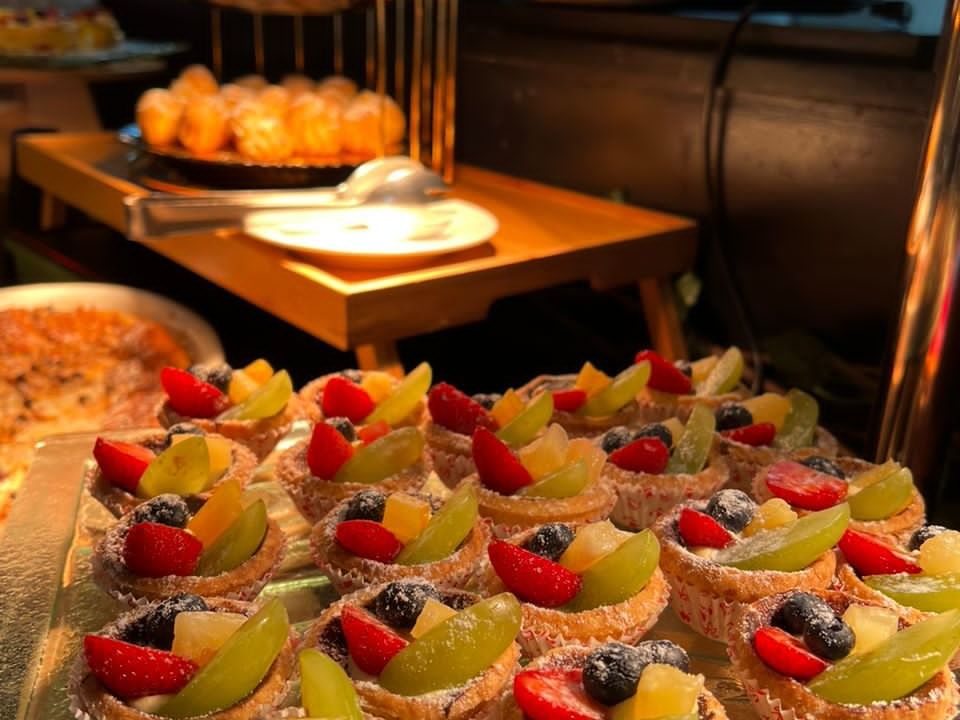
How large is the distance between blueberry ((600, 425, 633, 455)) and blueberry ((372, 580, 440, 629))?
580 mm

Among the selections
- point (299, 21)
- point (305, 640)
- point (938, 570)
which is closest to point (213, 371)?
point (305, 640)

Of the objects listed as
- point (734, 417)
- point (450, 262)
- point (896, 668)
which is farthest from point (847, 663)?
point (450, 262)

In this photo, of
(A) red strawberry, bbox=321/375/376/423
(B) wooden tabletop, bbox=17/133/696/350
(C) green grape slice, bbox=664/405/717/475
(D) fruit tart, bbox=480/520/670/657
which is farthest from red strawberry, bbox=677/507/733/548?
(B) wooden tabletop, bbox=17/133/696/350

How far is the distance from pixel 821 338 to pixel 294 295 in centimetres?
133

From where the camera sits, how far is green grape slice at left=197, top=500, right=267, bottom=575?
142 cm

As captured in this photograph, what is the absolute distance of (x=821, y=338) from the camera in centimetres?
261

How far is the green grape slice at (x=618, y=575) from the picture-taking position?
1.35 metres

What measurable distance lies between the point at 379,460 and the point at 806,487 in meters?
0.67

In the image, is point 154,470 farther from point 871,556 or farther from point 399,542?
point 871,556

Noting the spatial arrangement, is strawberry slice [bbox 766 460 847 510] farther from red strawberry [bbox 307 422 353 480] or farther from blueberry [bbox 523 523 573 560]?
red strawberry [bbox 307 422 353 480]

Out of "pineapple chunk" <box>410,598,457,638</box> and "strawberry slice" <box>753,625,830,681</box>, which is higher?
"pineapple chunk" <box>410,598,457,638</box>

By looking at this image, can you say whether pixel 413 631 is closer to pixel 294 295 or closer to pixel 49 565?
pixel 49 565

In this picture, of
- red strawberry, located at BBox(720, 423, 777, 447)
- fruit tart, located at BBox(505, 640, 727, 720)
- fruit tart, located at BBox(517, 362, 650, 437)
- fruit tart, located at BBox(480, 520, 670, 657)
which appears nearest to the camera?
fruit tart, located at BBox(505, 640, 727, 720)

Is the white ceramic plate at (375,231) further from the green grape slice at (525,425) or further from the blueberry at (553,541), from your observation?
the blueberry at (553,541)
